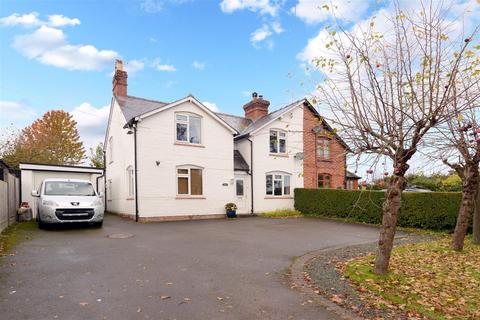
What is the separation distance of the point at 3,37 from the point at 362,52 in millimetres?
12674

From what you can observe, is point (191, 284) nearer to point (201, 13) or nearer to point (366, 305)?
point (366, 305)

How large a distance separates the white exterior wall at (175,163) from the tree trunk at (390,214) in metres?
11.8

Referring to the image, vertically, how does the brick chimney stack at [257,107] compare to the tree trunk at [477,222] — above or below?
above

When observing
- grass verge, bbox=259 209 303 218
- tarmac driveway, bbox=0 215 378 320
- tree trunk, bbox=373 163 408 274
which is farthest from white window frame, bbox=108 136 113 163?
tree trunk, bbox=373 163 408 274

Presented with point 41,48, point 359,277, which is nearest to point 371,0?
point 359,277

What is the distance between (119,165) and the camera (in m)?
18.5

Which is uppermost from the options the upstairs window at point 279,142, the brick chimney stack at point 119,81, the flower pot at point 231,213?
the brick chimney stack at point 119,81

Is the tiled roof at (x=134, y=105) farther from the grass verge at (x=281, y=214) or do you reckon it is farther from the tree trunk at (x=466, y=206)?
the tree trunk at (x=466, y=206)

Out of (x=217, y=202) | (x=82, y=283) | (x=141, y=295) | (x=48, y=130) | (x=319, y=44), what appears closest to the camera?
(x=141, y=295)

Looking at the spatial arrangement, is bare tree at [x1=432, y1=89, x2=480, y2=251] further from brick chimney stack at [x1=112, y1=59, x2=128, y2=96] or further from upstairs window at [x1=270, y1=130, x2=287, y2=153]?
brick chimney stack at [x1=112, y1=59, x2=128, y2=96]

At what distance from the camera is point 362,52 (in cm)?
561

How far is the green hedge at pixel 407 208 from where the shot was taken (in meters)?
12.0

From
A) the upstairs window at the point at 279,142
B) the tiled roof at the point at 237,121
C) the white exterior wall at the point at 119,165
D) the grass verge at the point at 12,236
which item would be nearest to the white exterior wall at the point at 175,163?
the white exterior wall at the point at 119,165

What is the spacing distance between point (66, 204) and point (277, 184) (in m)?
12.5
